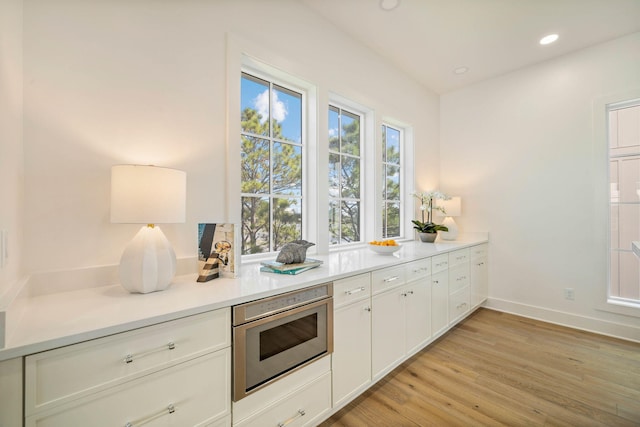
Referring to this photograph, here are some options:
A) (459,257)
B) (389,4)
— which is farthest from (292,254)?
(389,4)

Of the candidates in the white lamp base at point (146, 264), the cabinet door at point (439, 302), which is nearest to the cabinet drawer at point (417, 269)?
the cabinet door at point (439, 302)

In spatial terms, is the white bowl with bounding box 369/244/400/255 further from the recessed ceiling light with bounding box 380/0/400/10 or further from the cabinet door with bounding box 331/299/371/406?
the recessed ceiling light with bounding box 380/0/400/10

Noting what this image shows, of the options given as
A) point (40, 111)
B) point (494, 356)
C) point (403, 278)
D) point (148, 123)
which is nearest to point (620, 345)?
point (494, 356)

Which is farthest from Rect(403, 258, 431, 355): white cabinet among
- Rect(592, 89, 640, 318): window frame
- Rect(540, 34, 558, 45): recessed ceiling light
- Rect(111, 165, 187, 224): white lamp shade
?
Rect(540, 34, 558, 45): recessed ceiling light

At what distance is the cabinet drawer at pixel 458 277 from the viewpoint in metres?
2.79

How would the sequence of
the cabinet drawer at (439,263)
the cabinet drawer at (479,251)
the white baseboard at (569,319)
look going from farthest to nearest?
the cabinet drawer at (479,251) → the white baseboard at (569,319) → the cabinet drawer at (439,263)

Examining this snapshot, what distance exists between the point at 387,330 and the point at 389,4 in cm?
257

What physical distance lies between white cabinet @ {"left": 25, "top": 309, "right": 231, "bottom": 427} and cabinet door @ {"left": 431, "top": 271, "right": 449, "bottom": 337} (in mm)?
1941

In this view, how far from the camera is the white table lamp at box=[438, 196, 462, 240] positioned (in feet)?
11.6

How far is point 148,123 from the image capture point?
152cm

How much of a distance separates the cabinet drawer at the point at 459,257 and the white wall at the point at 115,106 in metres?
2.25

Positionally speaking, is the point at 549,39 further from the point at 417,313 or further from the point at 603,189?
the point at 417,313

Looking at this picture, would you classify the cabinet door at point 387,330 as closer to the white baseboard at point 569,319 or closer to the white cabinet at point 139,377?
the white cabinet at point 139,377

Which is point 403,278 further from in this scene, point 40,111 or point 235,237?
point 40,111
